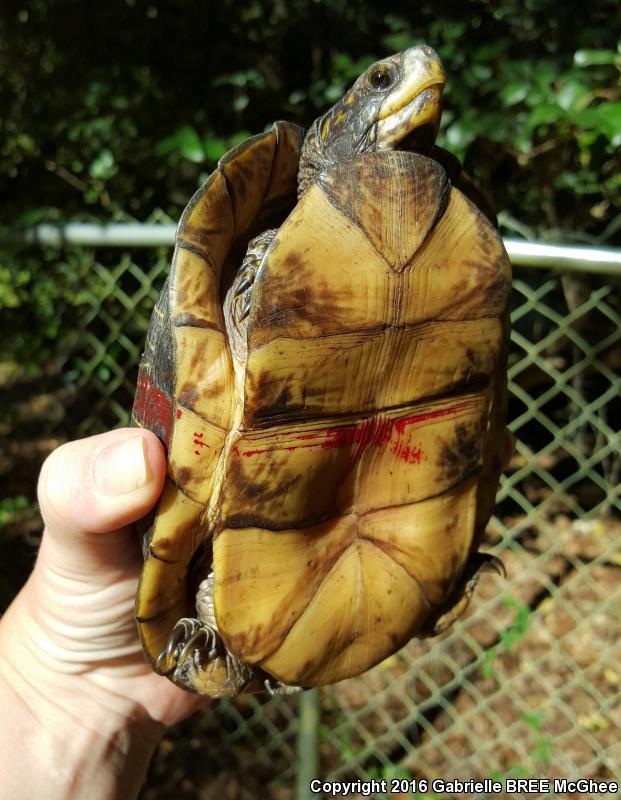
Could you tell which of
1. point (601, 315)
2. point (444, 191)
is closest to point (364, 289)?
point (444, 191)

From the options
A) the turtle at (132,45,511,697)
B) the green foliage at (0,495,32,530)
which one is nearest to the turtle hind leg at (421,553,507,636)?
the turtle at (132,45,511,697)

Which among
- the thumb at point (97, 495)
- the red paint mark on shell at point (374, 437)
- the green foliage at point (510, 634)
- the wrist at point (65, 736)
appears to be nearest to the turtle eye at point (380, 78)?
the red paint mark on shell at point (374, 437)

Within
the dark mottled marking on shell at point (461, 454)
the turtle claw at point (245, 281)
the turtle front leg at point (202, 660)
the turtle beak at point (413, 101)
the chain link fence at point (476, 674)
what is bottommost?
the chain link fence at point (476, 674)

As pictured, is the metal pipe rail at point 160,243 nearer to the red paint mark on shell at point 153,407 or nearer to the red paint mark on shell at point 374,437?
the red paint mark on shell at point 374,437

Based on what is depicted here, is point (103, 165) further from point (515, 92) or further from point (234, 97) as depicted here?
point (515, 92)

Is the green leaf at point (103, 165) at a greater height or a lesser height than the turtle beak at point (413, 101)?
lesser

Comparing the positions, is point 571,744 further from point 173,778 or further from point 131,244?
point 131,244

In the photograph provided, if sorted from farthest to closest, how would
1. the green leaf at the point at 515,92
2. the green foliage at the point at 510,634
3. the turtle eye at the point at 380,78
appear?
1. the green foliage at the point at 510,634
2. the green leaf at the point at 515,92
3. the turtle eye at the point at 380,78

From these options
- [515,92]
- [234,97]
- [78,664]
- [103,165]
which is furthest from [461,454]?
[103,165]
